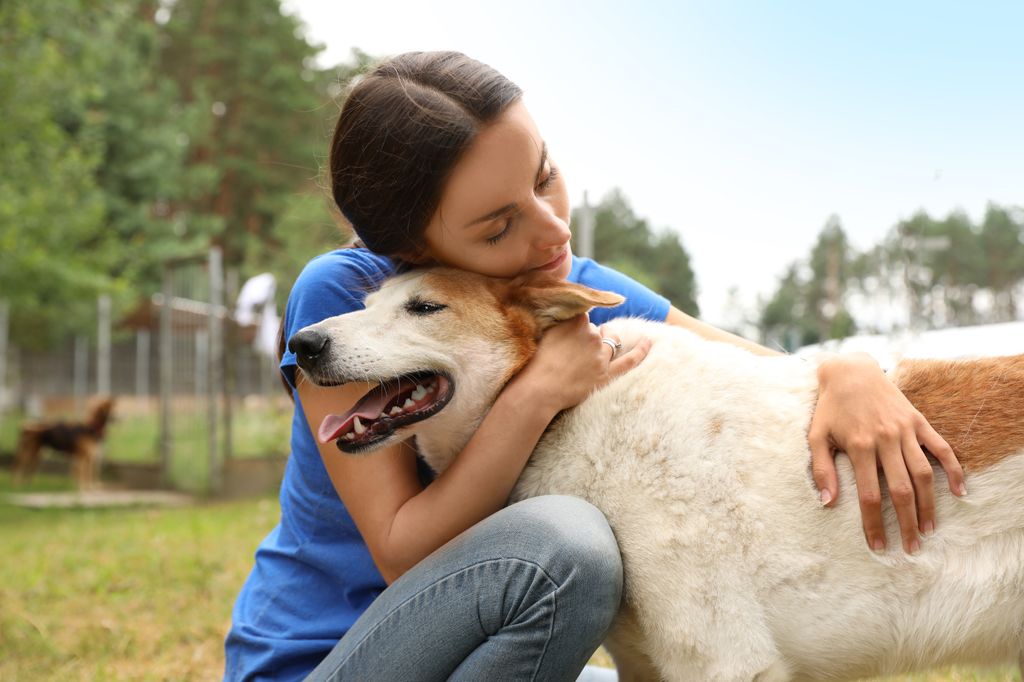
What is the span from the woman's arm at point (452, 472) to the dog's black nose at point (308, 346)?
11 centimetres

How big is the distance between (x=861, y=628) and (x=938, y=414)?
0.48 m

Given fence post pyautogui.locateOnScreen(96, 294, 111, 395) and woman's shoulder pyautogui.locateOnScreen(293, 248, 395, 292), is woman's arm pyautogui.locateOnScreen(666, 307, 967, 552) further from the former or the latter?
fence post pyautogui.locateOnScreen(96, 294, 111, 395)

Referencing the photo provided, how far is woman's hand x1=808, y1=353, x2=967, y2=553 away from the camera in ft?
6.08

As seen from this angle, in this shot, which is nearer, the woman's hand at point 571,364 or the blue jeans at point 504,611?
the blue jeans at point 504,611

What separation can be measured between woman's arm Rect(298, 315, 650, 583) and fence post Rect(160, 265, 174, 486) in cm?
964

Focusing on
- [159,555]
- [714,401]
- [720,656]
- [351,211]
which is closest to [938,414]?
[714,401]

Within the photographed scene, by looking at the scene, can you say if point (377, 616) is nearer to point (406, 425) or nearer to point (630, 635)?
point (406, 425)

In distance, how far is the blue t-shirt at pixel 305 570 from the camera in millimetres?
2174

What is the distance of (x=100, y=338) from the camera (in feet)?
61.4

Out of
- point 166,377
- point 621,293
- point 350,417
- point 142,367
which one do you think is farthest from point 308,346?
point 142,367

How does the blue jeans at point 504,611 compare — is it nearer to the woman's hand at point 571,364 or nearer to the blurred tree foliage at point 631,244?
the woman's hand at point 571,364

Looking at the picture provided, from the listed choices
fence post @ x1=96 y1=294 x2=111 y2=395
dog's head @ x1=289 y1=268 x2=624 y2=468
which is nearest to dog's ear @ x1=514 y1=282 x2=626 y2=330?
dog's head @ x1=289 y1=268 x2=624 y2=468

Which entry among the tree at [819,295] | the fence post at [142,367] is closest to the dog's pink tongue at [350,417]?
the tree at [819,295]

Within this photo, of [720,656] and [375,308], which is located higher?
[375,308]
